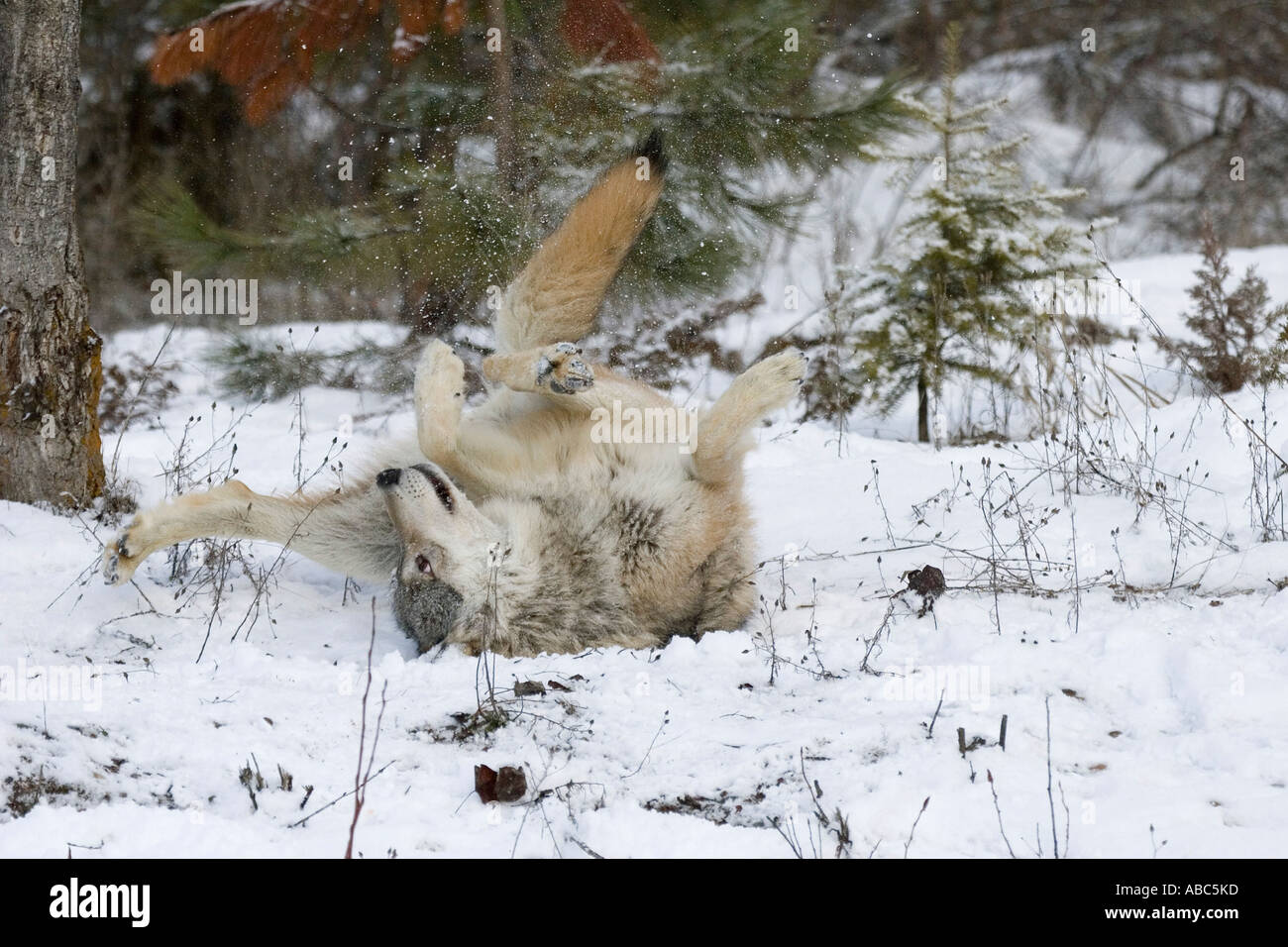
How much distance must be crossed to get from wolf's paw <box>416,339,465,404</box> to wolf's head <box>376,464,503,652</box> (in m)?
0.55

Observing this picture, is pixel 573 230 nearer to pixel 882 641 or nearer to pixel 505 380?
pixel 505 380

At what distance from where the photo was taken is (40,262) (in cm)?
547

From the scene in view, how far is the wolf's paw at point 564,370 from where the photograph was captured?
16.9 feet

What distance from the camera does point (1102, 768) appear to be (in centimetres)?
350

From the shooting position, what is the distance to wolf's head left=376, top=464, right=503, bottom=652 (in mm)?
4773

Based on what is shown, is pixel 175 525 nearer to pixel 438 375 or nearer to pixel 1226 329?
pixel 438 375

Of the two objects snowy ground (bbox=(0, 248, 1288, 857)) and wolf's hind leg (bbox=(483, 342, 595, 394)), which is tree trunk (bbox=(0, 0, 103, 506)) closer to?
snowy ground (bbox=(0, 248, 1288, 857))

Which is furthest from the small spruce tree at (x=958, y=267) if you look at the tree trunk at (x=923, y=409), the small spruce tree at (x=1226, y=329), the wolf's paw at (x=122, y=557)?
the wolf's paw at (x=122, y=557)

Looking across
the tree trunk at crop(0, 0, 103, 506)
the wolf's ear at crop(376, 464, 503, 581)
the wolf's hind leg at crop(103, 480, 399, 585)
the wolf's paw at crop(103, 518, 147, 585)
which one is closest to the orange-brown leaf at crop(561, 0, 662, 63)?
the tree trunk at crop(0, 0, 103, 506)

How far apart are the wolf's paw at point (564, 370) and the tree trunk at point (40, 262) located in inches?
88.2

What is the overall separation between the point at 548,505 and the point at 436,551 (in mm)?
580
